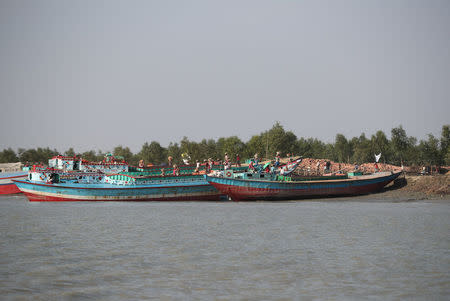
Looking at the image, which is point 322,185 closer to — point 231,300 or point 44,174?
point 44,174

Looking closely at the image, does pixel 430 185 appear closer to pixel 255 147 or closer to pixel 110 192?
pixel 110 192

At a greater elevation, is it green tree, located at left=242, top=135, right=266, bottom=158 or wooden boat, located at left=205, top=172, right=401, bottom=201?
green tree, located at left=242, top=135, right=266, bottom=158

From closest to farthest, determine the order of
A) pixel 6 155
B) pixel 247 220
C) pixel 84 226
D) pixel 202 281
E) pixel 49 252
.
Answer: pixel 202 281
pixel 49 252
pixel 84 226
pixel 247 220
pixel 6 155

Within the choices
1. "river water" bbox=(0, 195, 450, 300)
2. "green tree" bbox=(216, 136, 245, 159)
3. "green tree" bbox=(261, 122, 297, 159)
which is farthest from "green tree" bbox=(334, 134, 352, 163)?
"river water" bbox=(0, 195, 450, 300)

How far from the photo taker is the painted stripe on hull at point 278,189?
58062 mm

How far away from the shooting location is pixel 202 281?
17.3 m

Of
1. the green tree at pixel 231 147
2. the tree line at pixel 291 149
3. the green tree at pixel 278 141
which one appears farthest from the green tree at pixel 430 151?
the green tree at pixel 231 147

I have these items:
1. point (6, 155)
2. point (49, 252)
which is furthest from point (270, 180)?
point (6, 155)

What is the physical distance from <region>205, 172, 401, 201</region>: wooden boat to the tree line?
27.5m

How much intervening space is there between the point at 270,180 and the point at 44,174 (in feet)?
97.4

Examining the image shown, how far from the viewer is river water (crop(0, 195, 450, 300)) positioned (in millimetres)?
15914

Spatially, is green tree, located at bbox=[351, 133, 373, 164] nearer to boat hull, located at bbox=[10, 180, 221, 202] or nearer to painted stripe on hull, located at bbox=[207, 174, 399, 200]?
painted stripe on hull, located at bbox=[207, 174, 399, 200]

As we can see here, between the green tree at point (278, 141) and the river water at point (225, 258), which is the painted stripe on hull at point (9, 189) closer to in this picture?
the river water at point (225, 258)

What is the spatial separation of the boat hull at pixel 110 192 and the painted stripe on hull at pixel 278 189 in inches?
178
